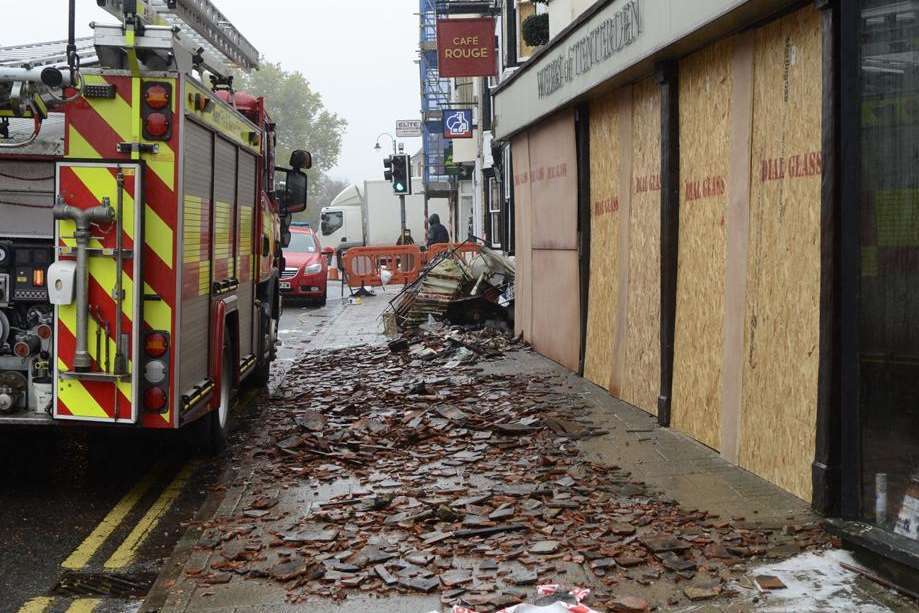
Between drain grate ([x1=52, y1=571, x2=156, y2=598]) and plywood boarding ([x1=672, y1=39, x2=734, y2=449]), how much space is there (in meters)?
4.16

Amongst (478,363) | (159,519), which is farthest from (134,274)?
(478,363)

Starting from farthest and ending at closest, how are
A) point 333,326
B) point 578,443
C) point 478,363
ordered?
point 333,326, point 478,363, point 578,443

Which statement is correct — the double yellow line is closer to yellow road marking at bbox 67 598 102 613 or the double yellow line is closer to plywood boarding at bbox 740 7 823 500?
yellow road marking at bbox 67 598 102 613

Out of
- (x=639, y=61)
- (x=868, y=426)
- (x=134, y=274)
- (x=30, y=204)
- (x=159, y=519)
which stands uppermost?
(x=639, y=61)

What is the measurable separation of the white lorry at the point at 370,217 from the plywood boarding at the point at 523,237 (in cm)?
3577

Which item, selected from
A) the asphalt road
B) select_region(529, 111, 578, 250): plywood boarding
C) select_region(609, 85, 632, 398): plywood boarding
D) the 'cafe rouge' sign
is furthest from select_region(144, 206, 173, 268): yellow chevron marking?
select_region(529, 111, 578, 250): plywood boarding

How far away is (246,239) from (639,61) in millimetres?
3783

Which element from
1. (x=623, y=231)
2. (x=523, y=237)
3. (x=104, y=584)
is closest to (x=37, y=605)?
(x=104, y=584)

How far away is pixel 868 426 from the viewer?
551 centimetres

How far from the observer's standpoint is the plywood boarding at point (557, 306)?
41.4 ft

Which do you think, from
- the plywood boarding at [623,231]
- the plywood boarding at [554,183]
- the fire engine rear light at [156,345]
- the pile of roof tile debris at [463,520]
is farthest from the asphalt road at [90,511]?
the plywood boarding at [554,183]

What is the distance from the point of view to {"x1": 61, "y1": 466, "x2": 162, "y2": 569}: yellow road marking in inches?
253

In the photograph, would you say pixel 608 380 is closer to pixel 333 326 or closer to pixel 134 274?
pixel 134 274

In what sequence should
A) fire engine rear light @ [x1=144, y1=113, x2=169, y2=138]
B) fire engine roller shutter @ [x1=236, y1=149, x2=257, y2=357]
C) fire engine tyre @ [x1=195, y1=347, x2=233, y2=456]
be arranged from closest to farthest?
fire engine rear light @ [x1=144, y1=113, x2=169, y2=138], fire engine tyre @ [x1=195, y1=347, x2=233, y2=456], fire engine roller shutter @ [x1=236, y1=149, x2=257, y2=357]
